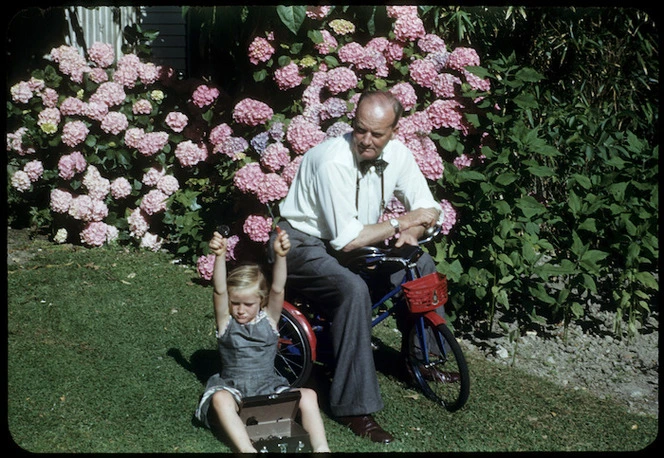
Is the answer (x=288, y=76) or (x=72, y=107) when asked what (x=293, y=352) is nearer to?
(x=288, y=76)

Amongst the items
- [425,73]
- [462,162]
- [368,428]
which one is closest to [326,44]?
[425,73]

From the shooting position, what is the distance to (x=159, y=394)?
3598 mm

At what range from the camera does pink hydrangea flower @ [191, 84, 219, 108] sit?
17.4 feet

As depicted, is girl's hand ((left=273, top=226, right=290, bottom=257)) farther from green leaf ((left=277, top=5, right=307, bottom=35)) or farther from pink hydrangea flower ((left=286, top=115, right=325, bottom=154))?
green leaf ((left=277, top=5, right=307, bottom=35))

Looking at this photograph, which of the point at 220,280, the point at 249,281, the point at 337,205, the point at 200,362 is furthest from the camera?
the point at 200,362

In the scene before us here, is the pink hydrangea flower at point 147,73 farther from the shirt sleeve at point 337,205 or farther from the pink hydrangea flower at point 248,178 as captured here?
the shirt sleeve at point 337,205

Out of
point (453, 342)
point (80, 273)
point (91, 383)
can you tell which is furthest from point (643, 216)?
point (80, 273)

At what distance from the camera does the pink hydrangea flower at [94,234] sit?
5551 millimetres

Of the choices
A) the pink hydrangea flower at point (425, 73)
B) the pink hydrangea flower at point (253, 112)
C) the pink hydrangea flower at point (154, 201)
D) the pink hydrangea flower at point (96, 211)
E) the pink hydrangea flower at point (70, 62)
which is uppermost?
the pink hydrangea flower at point (425, 73)

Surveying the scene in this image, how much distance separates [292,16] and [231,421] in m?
2.69

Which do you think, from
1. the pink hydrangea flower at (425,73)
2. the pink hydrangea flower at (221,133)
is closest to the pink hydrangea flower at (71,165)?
the pink hydrangea flower at (221,133)

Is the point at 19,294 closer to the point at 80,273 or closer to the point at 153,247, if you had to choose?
the point at 80,273

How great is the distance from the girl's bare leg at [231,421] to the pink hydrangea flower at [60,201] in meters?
2.94

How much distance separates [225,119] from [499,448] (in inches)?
124
